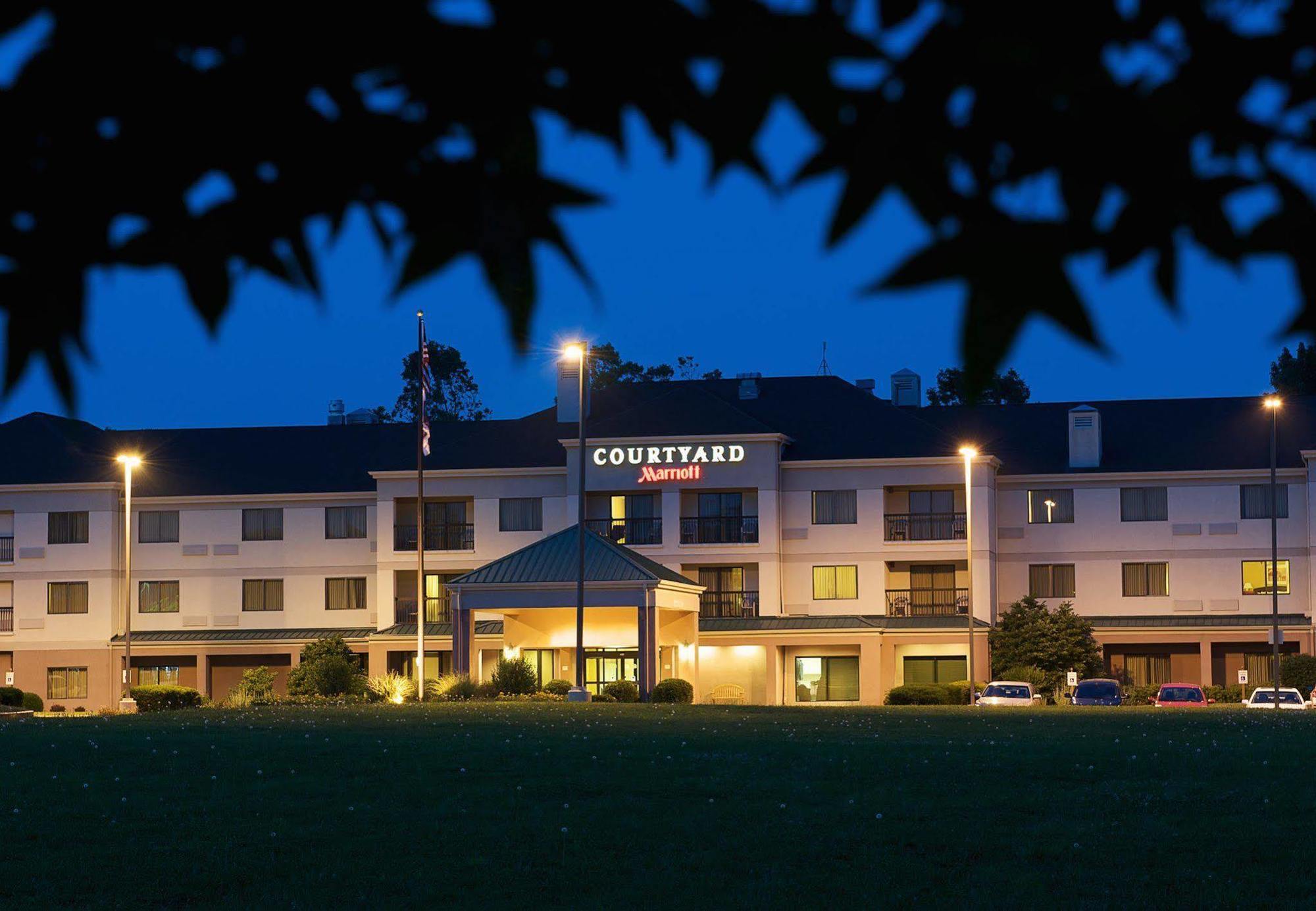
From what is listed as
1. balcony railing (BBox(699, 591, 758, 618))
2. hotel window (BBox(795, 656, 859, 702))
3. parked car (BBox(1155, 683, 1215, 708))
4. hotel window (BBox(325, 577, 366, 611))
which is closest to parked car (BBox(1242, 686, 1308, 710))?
parked car (BBox(1155, 683, 1215, 708))

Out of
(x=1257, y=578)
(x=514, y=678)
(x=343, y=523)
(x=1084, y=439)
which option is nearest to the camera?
(x=514, y=678)

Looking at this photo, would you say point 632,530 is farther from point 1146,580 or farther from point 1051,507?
point 1146,580

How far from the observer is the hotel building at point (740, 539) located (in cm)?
6581

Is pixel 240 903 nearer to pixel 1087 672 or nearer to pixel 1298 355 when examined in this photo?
pixel 1087 672

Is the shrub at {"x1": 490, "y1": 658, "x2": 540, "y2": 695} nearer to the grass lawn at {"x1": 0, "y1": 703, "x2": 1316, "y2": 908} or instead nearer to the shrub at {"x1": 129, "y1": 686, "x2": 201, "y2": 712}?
the shrub at {"x1": 129, "y1": 686, "x2": 201, "y2": 712}

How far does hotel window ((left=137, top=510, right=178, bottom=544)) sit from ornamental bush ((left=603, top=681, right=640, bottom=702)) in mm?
28678

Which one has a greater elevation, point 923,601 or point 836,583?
point 836,583

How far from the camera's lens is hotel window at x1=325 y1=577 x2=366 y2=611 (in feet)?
234

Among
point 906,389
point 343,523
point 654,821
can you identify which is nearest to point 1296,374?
point 906,389

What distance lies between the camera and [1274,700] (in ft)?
176

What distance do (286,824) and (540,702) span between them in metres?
28.7

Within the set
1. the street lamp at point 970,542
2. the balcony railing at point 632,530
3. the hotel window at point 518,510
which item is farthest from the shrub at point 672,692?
the hotel window at point 518,510

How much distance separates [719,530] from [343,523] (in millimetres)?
16227

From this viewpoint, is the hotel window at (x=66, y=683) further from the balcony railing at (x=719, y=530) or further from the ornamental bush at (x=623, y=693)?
the ornamental bush at (x=623, y=693)
